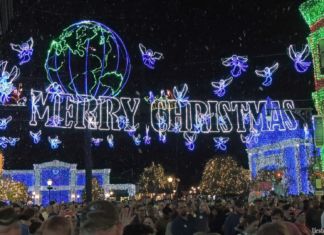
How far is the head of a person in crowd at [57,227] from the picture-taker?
4.43 meters

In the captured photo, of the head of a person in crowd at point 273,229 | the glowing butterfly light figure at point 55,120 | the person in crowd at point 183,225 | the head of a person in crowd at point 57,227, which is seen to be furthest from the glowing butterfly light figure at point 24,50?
the head of a person in crowd at point 273,229

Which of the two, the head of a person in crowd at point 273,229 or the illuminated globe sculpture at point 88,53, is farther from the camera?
the illuminated globe sculpture at point 88,53

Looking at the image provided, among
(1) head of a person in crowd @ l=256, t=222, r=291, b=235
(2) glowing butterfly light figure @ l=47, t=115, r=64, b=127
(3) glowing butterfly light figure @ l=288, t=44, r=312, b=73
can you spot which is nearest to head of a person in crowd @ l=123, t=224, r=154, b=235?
(1) head of a person in crowd @ l=256, t=222, r=291, b=235

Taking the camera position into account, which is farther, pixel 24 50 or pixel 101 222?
pixel 24 50

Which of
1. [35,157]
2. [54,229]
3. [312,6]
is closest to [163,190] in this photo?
[35,157]

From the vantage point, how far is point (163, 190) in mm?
75312

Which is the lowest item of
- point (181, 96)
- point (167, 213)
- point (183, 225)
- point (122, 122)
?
point (183, 225)

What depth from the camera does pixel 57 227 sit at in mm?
4438

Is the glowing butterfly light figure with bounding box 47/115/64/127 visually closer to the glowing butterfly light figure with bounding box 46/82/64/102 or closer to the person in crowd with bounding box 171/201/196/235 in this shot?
the glowing butterfly light figure with bounding box 46/82/64/102

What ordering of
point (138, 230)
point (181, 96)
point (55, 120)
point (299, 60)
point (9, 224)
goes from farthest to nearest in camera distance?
point (181, 96) → point (55, 120) → point (299, 60) → point (138, 230) → point (9, 224)

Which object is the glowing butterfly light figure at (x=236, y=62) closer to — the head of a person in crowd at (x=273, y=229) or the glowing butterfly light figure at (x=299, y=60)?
the glowing butterfly light figure at (x=299, y=60)

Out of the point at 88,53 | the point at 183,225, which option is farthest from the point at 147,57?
the point at 183,225

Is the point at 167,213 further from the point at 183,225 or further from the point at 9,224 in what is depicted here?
the point at 9,224

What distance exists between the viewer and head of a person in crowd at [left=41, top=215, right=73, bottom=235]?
4.43 meters
